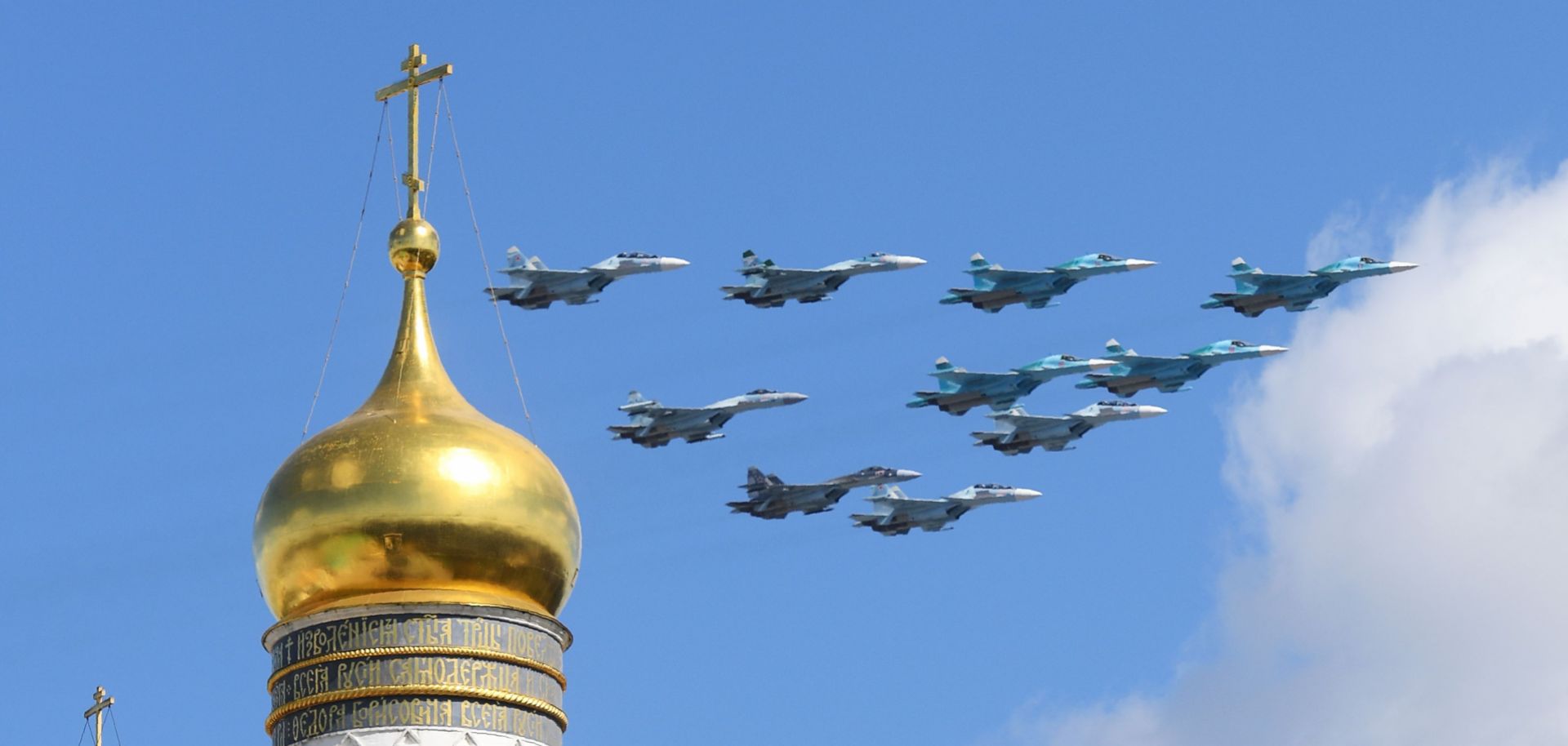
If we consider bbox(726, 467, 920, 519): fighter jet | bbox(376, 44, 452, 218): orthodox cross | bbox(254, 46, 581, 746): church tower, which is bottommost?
bbox(254, 46, 581, 746): church tower

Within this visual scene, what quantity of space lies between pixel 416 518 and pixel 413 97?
7.14 metres

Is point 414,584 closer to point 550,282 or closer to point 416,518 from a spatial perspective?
point 416,518

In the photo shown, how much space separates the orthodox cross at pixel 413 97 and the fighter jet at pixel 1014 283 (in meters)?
53.5

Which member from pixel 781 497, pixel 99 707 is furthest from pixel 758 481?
pixel 99 707

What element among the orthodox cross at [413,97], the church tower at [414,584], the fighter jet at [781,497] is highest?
the fighter jet at [781,497]

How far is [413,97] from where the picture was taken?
1652 inches

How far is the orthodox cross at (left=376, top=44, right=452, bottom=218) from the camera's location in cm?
4172

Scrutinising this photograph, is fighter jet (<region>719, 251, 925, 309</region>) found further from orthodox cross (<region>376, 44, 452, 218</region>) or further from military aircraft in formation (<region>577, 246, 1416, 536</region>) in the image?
orthodox cross (<region>376, 44, 452, 218</region>)

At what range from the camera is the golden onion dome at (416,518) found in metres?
37.2

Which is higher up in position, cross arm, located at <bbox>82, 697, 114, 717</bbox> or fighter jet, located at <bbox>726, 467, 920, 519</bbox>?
fighter jet, located at <bbox>726, 467, 920, 519</bbox>

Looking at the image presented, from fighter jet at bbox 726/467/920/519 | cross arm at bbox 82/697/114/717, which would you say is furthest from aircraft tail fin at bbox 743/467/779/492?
cross arm at bbox 82/697/114/717

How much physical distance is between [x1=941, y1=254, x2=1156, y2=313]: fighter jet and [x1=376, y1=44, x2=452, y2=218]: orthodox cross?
176ft

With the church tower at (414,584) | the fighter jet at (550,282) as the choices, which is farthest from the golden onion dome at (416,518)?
the fighter jet at (550,282)

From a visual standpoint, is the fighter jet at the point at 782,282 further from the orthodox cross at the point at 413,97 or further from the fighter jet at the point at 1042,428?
the orthodox cross at the point at 413,97
